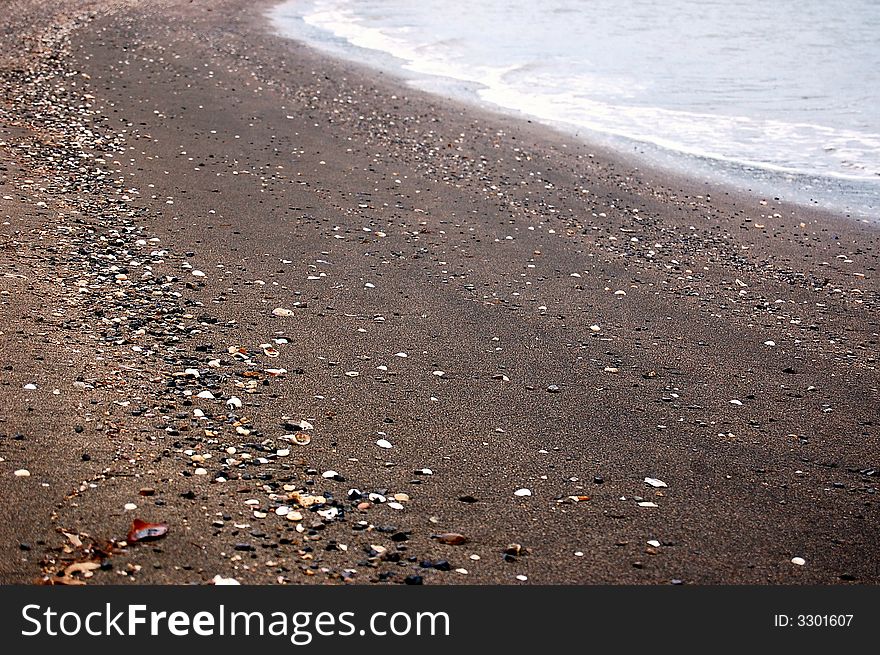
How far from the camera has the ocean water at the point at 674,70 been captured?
1525cm

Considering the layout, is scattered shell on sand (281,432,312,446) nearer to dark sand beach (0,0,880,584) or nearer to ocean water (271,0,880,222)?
dark sand beach (0,0,880,584)

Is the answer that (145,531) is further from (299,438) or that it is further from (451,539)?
(451,539)

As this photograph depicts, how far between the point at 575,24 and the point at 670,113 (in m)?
11.2

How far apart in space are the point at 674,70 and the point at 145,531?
19385 millimetres

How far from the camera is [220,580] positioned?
4.66 metres

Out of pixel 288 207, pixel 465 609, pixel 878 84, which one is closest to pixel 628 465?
pixel 465 609

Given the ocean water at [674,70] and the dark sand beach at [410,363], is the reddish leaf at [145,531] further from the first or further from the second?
the ocean water at [674,70]

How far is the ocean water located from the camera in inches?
600

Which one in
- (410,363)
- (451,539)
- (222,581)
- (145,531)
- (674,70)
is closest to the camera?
(222,581)

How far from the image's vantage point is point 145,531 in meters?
4.95

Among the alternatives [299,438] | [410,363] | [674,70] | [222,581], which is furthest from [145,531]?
[674,70]

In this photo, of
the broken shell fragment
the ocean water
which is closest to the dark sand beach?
the broken shell fragment

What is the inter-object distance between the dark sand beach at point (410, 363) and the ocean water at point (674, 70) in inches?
90.4

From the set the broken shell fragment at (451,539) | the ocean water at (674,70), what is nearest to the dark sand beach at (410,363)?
the broken shell fragment at (451,539)
